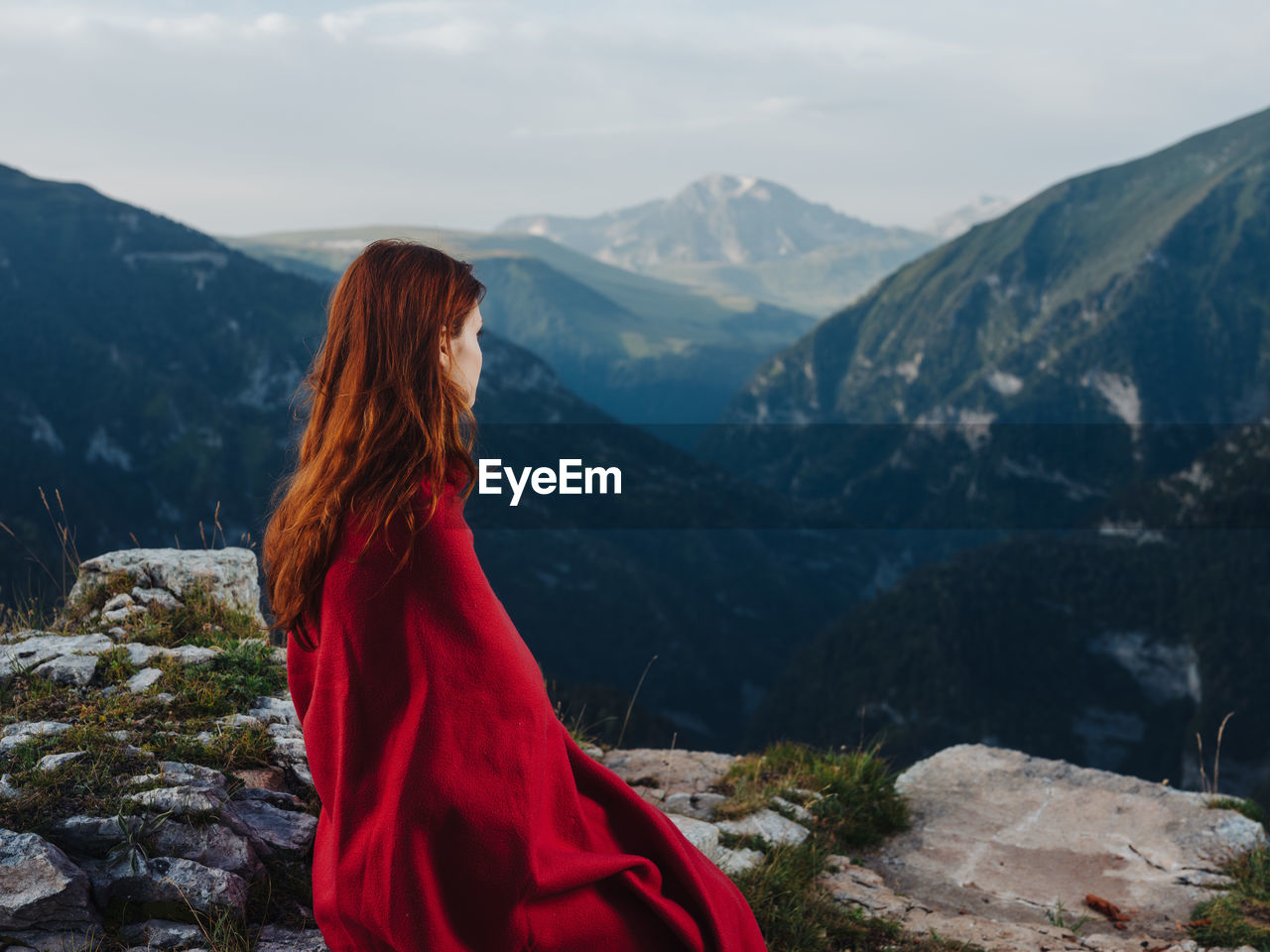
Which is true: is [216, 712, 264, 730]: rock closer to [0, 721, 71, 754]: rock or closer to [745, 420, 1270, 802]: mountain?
[0, 721, 71, 754]: rock

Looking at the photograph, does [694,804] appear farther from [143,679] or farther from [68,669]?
[68,669]

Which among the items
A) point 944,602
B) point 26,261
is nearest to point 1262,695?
point 944,602

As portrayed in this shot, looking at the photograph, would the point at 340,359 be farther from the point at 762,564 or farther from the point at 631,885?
the point at 762,564

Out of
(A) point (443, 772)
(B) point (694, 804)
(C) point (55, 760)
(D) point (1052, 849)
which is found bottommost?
(D) point (1052, 849)

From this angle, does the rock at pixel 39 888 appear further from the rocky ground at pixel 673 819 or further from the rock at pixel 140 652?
the rock at pixel 140 652

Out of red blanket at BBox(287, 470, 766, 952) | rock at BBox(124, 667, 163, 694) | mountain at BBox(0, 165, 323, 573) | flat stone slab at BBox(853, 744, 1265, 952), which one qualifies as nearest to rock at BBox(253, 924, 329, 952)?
red blanket at BBox(287, 470, 766, 952)

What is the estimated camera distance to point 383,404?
331 cm

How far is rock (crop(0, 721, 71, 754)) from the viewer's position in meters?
5.41

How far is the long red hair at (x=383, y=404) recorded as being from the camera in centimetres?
325

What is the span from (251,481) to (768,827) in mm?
169374

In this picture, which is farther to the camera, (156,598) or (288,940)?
(156,598)

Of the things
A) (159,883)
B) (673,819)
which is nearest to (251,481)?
(673,819)

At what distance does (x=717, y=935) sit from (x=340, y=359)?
8.33 ft

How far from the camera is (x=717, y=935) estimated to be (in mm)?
3602
